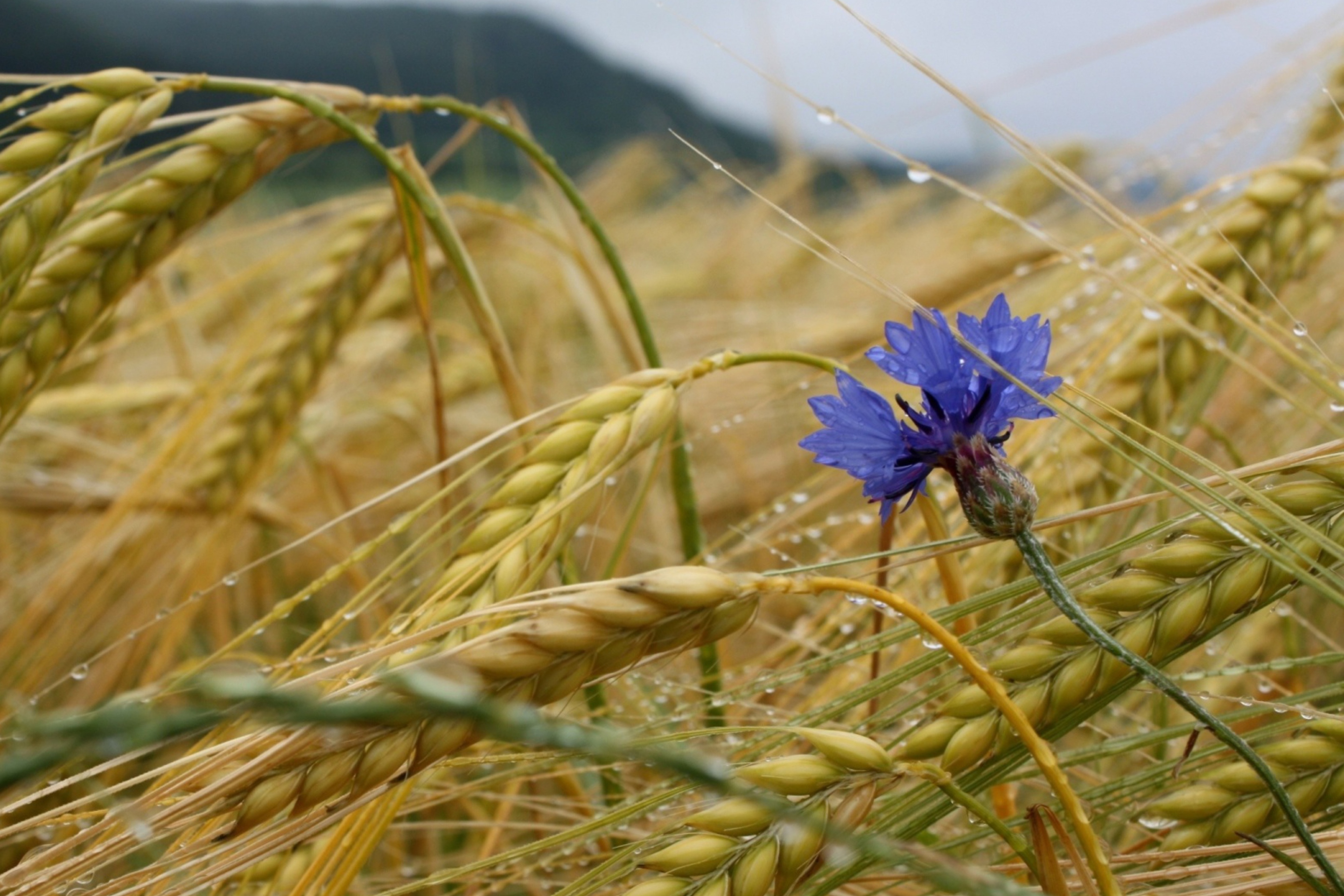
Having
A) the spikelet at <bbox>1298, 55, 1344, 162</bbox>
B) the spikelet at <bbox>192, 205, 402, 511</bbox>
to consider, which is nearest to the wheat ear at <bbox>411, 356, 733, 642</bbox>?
the spikelet at <bbox>192, 205, 402, 511</bbox>

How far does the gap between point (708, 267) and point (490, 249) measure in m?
1.54

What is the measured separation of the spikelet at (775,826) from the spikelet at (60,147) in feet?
1.96

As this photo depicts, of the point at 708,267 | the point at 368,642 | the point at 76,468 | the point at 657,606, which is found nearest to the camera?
the point at 657,606

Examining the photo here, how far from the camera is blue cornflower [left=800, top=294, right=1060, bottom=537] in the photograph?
51 cm

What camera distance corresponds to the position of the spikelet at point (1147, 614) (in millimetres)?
521

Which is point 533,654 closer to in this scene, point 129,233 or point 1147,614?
point 1147,614

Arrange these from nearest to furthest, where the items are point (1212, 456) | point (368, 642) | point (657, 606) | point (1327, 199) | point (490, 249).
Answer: point (657, 606) < point (368, 642) < point (1327, 199) < point (1212, 456) < point (490, 249)

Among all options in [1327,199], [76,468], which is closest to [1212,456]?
[1327,199]

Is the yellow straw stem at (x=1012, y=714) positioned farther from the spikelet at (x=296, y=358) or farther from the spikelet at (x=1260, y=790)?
the spikelet at (x=296, y=358)

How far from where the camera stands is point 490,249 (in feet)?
6.22

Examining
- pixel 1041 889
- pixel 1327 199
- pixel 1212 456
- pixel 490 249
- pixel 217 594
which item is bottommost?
pixel 1041 889

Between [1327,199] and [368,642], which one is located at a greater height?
[1327,199]

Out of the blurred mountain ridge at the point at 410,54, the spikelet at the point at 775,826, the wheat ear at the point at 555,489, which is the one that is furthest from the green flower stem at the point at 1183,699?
the blurred mountain ridge at the point at 410,54

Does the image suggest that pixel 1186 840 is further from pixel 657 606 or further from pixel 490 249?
pixel 490 249
